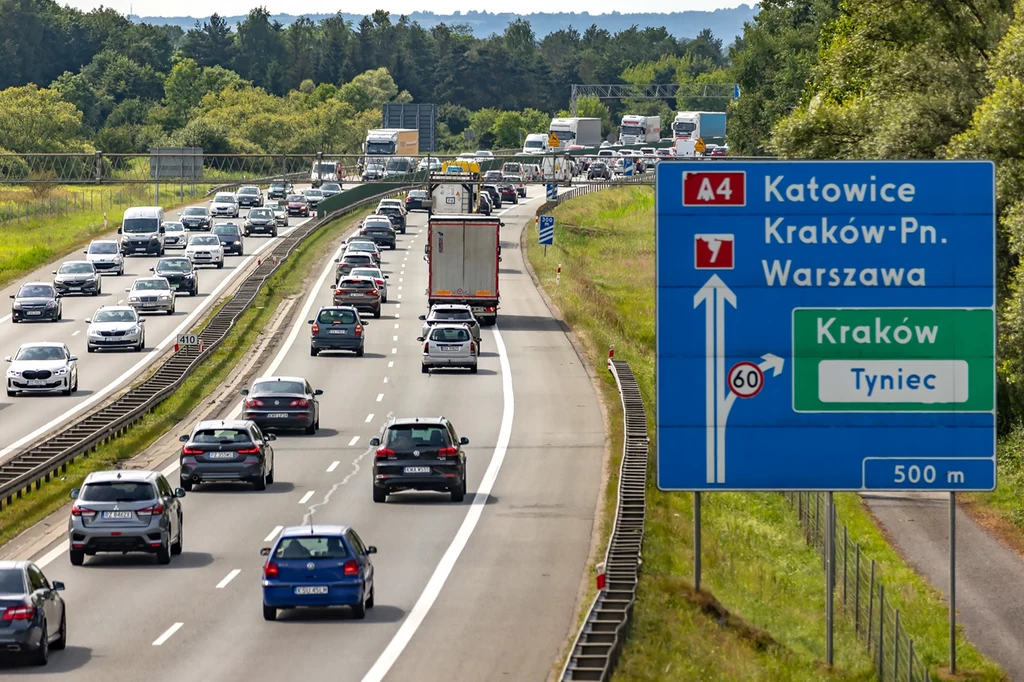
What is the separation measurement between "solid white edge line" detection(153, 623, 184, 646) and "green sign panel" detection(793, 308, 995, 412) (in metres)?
8.96

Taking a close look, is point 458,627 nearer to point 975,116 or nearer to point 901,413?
point 901,413

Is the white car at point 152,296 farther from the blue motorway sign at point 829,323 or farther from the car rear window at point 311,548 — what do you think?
the blue motorway sign at point 829,323

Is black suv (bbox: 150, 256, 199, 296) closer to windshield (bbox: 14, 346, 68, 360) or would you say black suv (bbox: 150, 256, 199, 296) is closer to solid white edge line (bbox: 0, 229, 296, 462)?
solid white edge line (bbox: 0, 229, 296, 462)

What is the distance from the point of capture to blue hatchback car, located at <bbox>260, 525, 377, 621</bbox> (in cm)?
2477

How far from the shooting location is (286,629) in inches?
972

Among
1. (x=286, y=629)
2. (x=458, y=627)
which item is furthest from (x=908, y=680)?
(x=286, y=629)

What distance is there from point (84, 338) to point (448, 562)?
37.9 m

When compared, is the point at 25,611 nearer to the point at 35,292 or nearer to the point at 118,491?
the point at 118,491

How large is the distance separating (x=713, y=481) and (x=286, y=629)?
22.7 feet

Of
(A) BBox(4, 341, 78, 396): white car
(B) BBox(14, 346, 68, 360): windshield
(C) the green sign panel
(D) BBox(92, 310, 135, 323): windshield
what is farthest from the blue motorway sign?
(D) BBox(92, 310, 135, 323): windshield

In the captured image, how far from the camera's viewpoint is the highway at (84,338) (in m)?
47.8

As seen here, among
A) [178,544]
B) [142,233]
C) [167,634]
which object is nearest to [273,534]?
[178,544]

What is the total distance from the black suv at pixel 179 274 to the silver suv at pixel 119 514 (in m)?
48.9

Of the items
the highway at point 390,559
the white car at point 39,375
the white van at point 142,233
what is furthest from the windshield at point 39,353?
the white van at point 142,233
